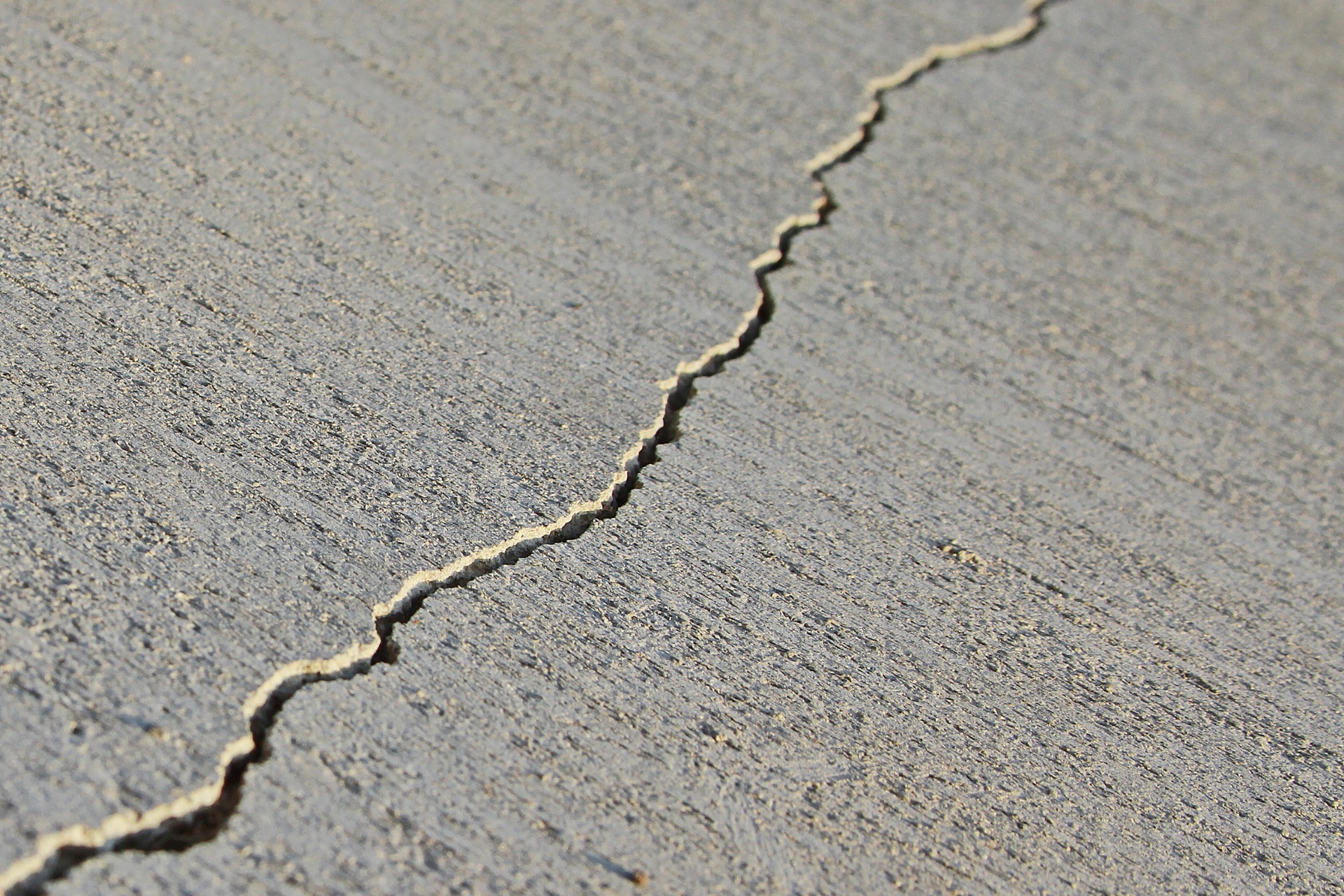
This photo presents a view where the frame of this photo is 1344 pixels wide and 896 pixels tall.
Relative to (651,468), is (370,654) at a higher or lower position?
lower

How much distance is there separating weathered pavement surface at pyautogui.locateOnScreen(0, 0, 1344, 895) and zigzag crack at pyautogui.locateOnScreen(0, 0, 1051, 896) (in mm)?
20

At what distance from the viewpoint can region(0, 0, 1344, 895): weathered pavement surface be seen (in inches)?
50.9

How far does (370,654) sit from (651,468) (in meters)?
0.54

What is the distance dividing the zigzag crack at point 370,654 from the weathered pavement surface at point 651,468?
0.07 feet

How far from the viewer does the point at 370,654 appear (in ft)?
4.51

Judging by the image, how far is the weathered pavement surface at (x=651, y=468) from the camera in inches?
50.9

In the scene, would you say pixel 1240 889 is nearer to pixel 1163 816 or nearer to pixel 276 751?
pixel 1163 816

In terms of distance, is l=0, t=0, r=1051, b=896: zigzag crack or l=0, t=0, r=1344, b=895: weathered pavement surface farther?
l=0, t=0, r=1344, b=895: weathered pavement surface

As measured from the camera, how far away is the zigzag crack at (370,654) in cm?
112

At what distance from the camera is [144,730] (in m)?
1.22

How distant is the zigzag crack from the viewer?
112 centimetres

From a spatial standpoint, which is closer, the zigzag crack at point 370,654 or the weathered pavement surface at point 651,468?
the zigzag crack at point 370,654

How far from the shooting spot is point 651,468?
1.75 meters

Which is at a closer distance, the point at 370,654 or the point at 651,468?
the point at 370,654
